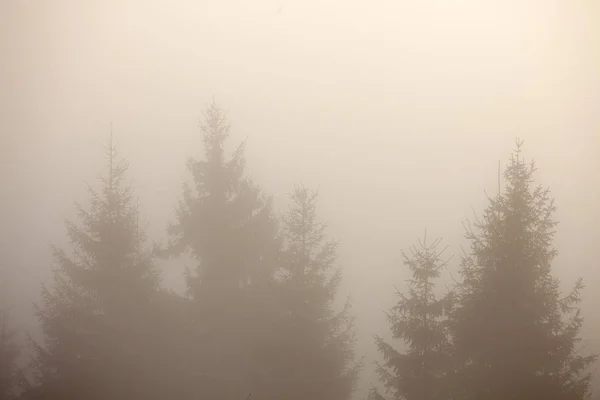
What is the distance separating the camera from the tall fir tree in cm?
1346

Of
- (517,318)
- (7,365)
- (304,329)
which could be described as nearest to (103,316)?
(304,329)

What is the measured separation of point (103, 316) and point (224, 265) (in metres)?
3.12

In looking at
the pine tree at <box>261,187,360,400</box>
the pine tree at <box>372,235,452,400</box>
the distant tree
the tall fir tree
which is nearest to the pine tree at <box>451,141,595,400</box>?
the pine tree at <box>372,235,452,400</box>

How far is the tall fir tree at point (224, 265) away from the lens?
530 inches

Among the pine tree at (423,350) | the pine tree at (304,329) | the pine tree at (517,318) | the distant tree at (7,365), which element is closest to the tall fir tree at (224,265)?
the pine tree at (304,329)

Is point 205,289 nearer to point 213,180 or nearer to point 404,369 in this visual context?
→ point 213,180

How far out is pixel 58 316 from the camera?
1306 cm

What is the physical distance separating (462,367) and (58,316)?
9.29m

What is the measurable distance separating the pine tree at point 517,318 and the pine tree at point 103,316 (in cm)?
745

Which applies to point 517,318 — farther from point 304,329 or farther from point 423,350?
point 304,329

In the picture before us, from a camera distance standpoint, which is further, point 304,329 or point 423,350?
point 304,329

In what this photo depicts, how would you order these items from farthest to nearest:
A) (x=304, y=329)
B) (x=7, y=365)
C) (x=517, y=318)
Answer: (x=7, y=365) → (x=304, y=329) → (x=517, y=318)

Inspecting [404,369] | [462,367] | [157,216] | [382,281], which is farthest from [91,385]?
[157,216]

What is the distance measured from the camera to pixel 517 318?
10773 millimetres
